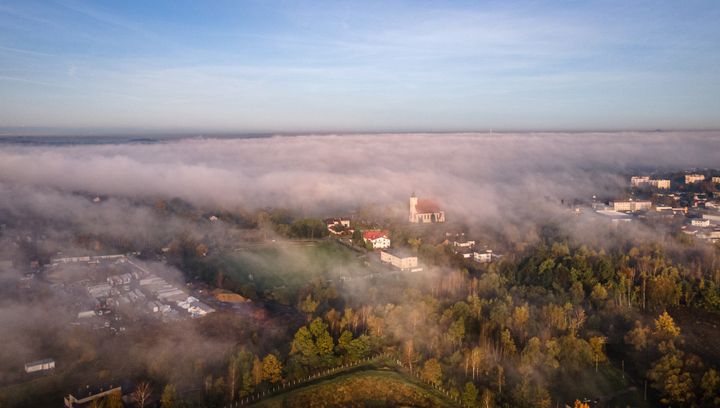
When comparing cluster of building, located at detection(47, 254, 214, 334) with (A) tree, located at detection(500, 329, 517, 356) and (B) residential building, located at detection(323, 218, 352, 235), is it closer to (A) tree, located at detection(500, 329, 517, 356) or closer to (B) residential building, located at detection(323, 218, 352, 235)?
(A) tree, located at detection(500, 329, 517, 356)

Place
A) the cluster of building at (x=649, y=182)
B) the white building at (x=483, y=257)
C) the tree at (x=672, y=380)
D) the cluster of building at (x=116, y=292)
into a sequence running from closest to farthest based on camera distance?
the tree at (x=672, y=380)
the cluster of building at (x=116, y=292)
the white building at (x=483, y=257)
the cluster of building at (x=649, y=182)

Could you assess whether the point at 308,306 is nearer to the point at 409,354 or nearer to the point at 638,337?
the point at 409,354

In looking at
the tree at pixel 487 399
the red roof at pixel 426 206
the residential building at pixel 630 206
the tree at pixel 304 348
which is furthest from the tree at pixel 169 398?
the residential building at pixel 630 206

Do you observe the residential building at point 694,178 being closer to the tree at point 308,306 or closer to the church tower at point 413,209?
the church tower at point 413,209

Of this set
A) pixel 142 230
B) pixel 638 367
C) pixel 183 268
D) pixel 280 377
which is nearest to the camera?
pixel 280 377

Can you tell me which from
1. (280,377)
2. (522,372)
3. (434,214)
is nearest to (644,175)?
(434,214)

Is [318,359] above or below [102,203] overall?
below

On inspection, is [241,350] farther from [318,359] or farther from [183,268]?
[183,268]

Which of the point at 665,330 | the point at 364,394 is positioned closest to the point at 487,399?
the point at 364,394

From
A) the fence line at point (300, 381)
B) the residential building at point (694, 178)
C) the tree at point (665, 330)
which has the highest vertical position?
the residential building at point (694, 178)
